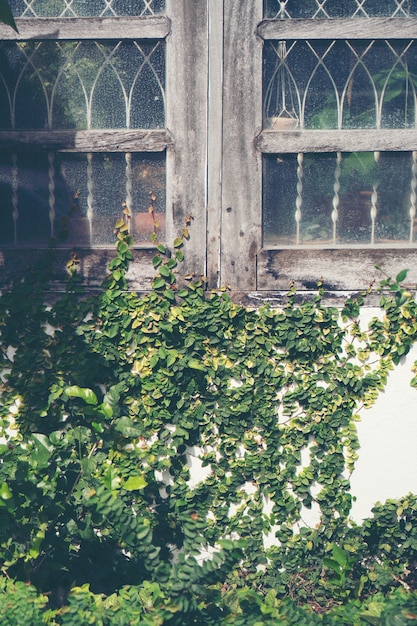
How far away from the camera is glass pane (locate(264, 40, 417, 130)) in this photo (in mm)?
3916

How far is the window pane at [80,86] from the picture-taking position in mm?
3949

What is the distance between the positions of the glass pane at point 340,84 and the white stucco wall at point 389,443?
105cm

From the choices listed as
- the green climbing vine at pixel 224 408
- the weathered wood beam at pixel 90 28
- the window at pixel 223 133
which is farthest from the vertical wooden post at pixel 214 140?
the weathered wood beam at pixel 90 28

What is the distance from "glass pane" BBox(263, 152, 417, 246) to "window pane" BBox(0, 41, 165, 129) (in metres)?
0.75

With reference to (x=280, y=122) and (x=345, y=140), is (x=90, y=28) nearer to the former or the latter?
(x=280, y=122)

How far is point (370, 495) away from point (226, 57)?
8.07ft

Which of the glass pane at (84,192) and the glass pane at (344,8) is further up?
the glass pane at (344,8)

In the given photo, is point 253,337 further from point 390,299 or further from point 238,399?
point 390,299

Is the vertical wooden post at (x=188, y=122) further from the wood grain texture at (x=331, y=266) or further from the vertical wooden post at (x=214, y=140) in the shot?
the wood grain texture at (x=331, y=266)

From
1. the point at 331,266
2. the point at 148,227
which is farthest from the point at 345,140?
the point at 148,227

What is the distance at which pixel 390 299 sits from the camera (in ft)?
12.9

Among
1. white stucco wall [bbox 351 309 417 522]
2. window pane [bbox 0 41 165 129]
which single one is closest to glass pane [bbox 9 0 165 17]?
window pane [bbox 0 41 165 129]

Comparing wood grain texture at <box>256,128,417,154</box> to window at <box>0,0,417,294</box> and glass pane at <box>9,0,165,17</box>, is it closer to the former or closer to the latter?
window at <box>0,0,417,294</box>

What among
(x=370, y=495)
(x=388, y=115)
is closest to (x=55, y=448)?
(x=370, y=495)
